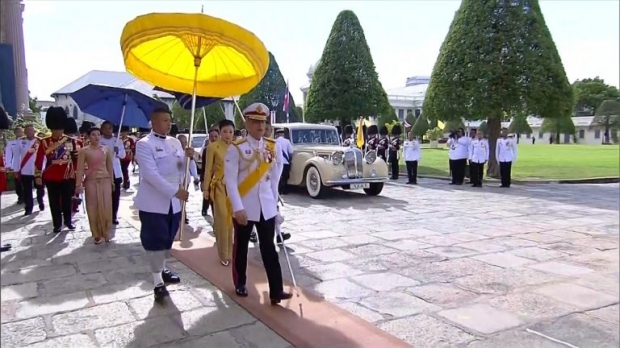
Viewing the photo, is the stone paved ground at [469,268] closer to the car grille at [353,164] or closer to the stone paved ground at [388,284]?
the stone paved ground at [388,284]

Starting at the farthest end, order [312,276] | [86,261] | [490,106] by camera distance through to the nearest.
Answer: [490,106], [86,261], [312,276]

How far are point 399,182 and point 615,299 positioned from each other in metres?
11.4

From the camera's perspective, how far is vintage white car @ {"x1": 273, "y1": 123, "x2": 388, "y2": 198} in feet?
36.5

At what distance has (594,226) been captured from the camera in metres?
7.68

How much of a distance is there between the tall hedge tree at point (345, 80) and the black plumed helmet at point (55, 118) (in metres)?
16.7

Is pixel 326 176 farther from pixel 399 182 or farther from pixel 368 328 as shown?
pixel 368 328

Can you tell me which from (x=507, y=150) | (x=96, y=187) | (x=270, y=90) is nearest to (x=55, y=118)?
(x=96, y=187)

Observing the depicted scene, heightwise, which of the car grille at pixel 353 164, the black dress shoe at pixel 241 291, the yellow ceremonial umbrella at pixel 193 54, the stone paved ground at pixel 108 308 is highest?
the yellow ceremonial umbrella at pixel 193 54

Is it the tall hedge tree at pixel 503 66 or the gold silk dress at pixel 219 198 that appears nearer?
the gold silk dress at pixel 219 198

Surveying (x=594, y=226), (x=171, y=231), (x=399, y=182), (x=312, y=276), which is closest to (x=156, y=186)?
(x=171, y=231)

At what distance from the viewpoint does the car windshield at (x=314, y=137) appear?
12.7 meters

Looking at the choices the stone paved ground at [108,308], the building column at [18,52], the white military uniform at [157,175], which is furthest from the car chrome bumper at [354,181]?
the building column at [18,52]

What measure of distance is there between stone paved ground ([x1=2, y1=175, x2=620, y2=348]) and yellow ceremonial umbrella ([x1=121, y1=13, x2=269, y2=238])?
1350 millimetres

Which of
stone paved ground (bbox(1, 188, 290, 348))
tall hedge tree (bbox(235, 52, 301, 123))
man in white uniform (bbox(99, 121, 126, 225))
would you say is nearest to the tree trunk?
man in white uniform (bbox(99, 121, 126, 225))
